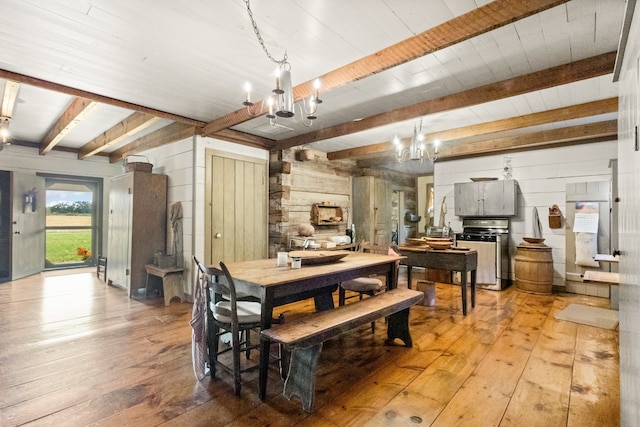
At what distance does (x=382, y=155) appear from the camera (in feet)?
20.9

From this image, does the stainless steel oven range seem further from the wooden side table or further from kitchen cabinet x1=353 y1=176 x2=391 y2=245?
the wooden side table

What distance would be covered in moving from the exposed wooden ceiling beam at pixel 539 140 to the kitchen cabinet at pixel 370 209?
1441mm

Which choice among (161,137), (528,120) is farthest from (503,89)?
(161,137)

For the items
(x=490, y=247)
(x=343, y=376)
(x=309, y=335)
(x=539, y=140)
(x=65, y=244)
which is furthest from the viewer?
(x=65, y=244)

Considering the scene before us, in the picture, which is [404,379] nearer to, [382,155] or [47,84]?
[47,84]

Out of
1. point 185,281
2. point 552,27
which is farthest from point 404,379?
point 185,281

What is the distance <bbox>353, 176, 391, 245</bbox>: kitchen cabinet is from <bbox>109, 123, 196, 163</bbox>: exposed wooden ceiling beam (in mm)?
3458

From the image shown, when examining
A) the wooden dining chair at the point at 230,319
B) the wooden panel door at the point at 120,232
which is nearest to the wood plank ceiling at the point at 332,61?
the wooden panel door at the point at 120,232

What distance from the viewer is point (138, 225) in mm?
4461

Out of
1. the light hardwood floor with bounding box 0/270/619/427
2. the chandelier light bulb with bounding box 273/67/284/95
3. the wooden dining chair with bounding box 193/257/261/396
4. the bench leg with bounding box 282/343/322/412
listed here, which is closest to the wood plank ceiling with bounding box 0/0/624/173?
the chandelier light bulb with bounding box 273/67/284/95

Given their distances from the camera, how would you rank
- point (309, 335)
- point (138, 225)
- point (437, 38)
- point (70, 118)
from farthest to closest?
point (138, 225) < point (70, 118) < point (437, 38) < point (309, 335)

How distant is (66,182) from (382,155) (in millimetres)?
6670

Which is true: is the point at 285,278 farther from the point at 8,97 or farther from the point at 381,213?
the point at 381,213

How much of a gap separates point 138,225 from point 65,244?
3.74 metres
